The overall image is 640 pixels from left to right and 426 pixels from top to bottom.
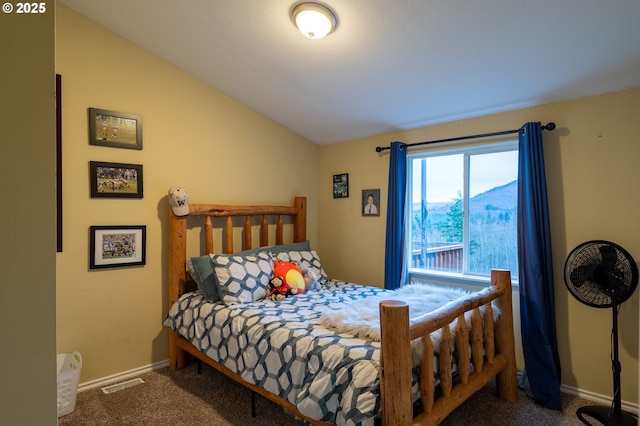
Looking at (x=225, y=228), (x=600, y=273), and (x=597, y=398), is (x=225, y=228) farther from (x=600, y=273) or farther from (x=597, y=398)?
(x=597, y=398)

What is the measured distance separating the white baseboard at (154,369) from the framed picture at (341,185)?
2.26m

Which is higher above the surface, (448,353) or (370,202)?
(370,202)

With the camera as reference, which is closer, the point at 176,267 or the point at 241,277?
the point at 241,277

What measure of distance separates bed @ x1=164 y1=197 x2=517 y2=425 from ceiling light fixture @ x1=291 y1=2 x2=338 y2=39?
5.40 feet

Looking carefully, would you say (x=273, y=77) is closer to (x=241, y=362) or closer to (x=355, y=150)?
(x=355, y=150)

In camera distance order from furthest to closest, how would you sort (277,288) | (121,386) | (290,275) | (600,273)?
(290,275), (277,288), (121,386), (600,273)

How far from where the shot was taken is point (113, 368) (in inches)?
105

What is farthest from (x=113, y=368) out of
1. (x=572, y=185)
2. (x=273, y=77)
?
(x=572, y=185)

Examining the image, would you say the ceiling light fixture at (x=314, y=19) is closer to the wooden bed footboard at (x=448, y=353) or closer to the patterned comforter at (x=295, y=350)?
the wooden bed footboard at (x=448, y=353)

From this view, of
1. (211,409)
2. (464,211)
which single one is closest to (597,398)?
(464,211)

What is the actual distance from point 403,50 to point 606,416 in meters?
2.60

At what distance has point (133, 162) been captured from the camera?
2.75m

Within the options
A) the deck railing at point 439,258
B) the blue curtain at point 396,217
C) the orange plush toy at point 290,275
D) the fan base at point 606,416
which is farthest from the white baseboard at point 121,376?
the fan base at point 606,416

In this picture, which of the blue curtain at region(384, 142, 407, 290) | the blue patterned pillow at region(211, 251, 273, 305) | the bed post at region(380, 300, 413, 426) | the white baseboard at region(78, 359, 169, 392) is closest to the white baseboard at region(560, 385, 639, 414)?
the blue curtain at region(384, 142, 407, 290)
